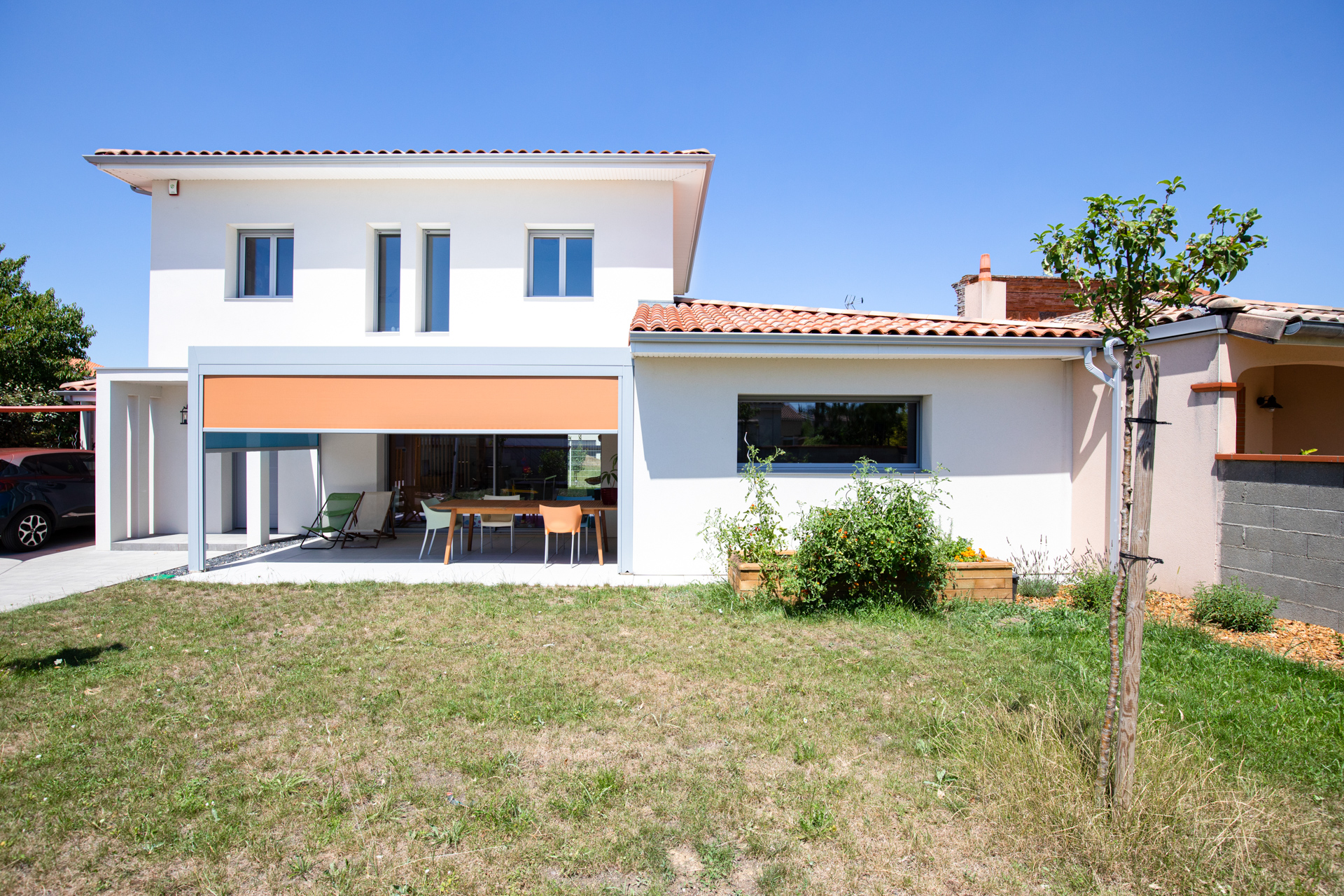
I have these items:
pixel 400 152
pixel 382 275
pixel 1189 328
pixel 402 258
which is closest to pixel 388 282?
pixel 382 275

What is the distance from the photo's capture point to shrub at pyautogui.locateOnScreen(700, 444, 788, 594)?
709 centimetres

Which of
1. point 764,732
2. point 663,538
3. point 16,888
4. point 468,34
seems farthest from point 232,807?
point 468,34

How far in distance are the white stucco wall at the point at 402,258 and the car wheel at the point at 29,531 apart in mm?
3575

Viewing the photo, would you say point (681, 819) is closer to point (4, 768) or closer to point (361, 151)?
point (4, 768)

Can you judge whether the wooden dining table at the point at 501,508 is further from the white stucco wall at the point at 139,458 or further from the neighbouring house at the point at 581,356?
the white stucco wall at the point at 139,458

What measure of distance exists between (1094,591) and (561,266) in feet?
26.7

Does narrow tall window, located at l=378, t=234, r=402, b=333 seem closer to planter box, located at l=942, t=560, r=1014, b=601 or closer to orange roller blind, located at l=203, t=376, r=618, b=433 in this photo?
orange roller blind, located at l=203, t=376, r=618, b=433

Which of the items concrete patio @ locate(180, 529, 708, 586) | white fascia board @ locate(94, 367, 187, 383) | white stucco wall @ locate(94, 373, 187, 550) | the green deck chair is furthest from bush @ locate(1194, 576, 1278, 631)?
white stucco wall @ locate(94, 373, 187, 550)

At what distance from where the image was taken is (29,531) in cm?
1050

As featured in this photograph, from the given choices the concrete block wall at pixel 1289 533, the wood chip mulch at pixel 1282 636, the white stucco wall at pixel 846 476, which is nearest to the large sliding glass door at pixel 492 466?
the white stucco wall at pixel 846 476

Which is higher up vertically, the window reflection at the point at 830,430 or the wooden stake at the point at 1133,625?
the window reflection at the point at 830,430

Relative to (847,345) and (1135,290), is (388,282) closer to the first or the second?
(847,345)

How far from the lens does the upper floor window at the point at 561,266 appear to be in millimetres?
9875

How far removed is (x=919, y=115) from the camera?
1180cm
